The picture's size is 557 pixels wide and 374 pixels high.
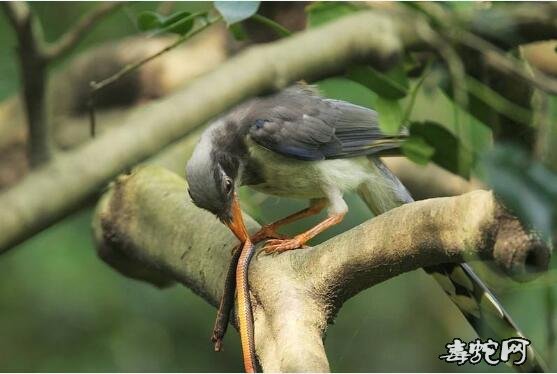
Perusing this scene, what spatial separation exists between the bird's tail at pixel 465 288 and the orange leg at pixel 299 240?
0.07 metres

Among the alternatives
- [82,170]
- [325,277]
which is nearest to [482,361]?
[325,277]

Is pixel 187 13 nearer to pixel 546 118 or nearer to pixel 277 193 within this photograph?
pixel 277 193

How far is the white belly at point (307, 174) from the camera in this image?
1.41 metres

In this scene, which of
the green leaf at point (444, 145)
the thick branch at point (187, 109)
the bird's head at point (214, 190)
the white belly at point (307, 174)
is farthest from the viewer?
the white belly at point (307, 174)

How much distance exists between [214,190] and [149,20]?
0.27 metres

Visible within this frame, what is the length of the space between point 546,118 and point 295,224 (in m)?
0.71

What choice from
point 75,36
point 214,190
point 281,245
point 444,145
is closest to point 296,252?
point 281,245

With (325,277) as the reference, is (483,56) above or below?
above

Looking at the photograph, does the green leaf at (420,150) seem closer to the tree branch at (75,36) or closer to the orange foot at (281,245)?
the orange foot at (281,245)

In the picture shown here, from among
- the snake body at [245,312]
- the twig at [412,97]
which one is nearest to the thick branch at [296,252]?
the snake body at [245,312]

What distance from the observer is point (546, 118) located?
88 cm

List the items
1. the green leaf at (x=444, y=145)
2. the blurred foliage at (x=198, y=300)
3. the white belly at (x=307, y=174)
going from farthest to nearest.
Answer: the white belly at (x=307, y=174) < the blurred foliage at (x=198, y=300) < the green leaf at (x=444, y=145)

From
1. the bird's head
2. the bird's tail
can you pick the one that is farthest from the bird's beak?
the bird's tail

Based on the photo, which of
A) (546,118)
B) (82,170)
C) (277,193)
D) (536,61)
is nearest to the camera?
(546,118)
